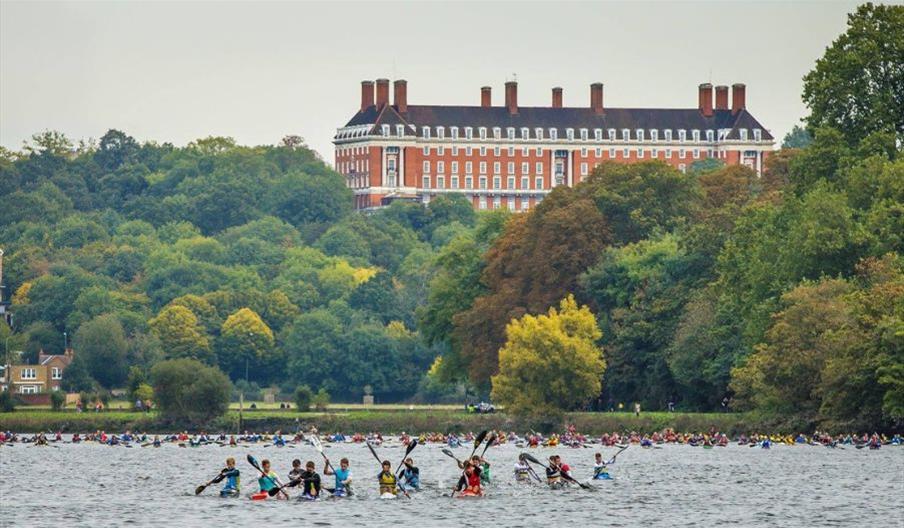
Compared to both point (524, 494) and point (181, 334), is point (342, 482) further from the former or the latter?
point (181, 334)

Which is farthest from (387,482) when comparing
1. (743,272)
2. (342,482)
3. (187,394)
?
(187,394)

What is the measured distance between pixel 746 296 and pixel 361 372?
2457 inches

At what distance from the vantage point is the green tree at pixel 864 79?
382 feet

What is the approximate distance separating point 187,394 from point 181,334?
4682 centimetres

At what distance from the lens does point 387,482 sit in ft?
268

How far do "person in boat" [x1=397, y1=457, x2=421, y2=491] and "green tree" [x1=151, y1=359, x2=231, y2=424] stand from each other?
170ft

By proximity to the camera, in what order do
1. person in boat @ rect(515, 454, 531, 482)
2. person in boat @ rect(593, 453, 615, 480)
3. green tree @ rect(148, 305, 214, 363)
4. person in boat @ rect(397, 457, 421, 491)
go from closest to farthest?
1. person in boat @ rect(397, 457, 421, 491)
2. person in boat @ rect(515, 454, 531, 482)
3. person in boat @ rect(593, 453, 615, 480)
4. green tree @ rect(148, 305, 214, 363)

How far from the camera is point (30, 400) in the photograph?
16100 cm

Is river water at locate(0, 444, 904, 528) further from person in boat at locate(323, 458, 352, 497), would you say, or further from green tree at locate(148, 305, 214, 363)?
green tree at locate(148, 305, 214, 363)

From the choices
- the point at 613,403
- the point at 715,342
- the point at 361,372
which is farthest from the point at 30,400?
the point at 715,342

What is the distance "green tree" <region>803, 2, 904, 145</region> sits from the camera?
116 metres

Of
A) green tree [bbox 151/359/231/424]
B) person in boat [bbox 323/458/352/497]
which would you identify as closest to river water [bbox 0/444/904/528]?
person in boat [bbox 323/458/352/497]

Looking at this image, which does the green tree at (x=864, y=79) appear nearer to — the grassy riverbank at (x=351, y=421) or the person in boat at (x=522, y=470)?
the grassy riverbank at (x=351, y=421)

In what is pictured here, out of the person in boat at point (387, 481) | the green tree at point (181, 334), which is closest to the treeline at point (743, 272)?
the person in boat at point (387, 481)
